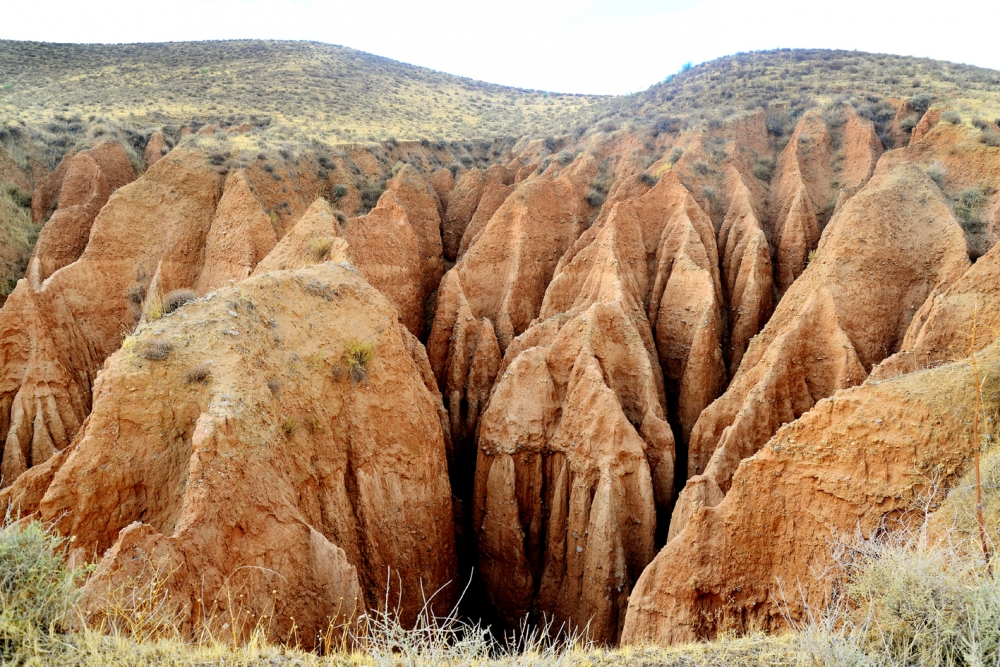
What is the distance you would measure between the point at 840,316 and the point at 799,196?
7403 mm

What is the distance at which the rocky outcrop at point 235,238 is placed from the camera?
58.2 feet

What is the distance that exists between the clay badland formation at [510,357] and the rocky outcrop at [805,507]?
0.04m

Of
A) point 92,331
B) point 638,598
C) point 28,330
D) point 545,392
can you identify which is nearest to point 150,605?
point 638,598

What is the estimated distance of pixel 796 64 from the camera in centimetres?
3150

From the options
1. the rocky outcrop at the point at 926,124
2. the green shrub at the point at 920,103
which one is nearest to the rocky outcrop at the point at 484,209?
the rocky outcrop at the point at 926,124

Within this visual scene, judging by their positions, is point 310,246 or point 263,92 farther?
point 263,92

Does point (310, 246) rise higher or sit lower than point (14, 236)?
higher

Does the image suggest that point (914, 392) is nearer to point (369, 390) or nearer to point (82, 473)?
point (369, 390)

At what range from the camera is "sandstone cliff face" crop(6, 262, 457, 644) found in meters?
7.76

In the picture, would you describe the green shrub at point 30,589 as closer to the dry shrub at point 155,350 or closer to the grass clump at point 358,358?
the dry shrub at point 155,350

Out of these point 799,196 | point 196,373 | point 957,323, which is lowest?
point 196,373

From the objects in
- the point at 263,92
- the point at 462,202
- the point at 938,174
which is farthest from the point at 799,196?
the point at 263,92

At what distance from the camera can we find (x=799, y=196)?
1894 centimetres

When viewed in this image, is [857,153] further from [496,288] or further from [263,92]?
[263,92]
